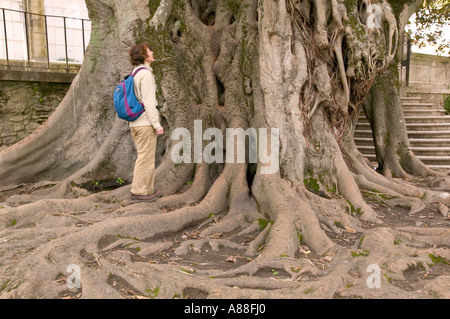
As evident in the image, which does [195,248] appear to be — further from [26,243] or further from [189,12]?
[189,12]

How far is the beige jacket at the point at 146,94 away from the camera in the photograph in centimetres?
450

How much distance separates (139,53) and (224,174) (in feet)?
Result: 5.96

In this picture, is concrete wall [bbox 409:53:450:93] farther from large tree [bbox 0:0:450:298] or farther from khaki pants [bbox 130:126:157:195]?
khaki pants [bbox 130:126:157:195]

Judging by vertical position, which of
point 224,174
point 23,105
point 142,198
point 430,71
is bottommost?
point 142,198

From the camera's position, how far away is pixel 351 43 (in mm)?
5609

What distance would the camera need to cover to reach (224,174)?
5.39 m

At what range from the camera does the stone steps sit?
934cm

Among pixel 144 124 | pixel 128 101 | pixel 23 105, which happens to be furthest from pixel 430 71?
pixel 128 101

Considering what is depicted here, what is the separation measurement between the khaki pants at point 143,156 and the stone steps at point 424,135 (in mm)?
6390

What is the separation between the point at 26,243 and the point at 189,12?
3.72m

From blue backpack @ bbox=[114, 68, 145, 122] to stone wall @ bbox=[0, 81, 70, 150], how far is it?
5508 mm

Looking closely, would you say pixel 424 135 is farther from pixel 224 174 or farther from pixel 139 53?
pixel 139 53

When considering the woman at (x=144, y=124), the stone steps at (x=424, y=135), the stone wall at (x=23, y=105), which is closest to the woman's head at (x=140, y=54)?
the woman at (x=144, y=124)
